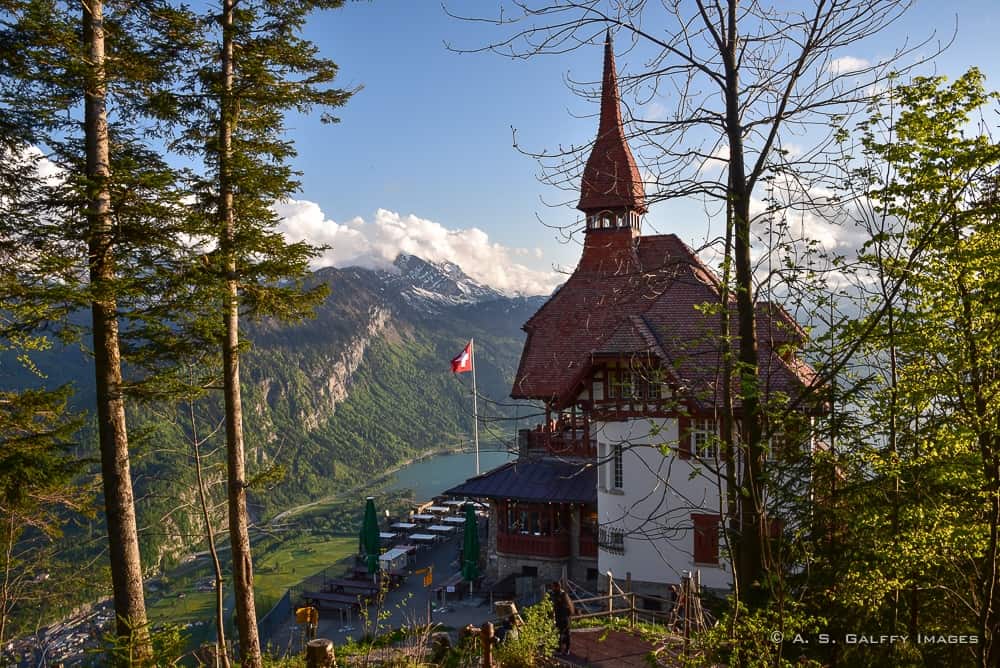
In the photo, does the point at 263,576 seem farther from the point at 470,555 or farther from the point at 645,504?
the point at 645,504

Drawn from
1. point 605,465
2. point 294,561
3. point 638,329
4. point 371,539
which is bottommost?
point 294,561

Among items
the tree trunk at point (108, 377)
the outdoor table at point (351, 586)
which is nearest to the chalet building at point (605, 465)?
the outdoor table at point (351, 586)

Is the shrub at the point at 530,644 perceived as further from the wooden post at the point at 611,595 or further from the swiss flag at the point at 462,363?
the swiss flag at the point at 462,363

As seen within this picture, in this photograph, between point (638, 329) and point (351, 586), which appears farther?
point (351, 586)

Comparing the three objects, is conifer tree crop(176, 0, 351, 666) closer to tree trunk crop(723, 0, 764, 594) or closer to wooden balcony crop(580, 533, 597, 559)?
tree trunk crop(723, 0, 764, 594)

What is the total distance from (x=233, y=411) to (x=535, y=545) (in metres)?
13.3

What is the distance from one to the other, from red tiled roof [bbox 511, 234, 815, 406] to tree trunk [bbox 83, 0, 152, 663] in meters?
5.78

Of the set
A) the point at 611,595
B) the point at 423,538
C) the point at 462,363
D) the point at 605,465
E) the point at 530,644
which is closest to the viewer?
the point at 530,644

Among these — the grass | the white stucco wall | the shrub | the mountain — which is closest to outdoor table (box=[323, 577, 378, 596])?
the white stucco wall

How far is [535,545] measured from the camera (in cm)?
2184

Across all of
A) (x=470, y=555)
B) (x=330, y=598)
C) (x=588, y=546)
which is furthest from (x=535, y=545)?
(x=330, y=598)

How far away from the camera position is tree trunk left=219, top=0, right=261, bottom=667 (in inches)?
413

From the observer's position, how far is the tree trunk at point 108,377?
378 inches

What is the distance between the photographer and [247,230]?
35.4 feet
